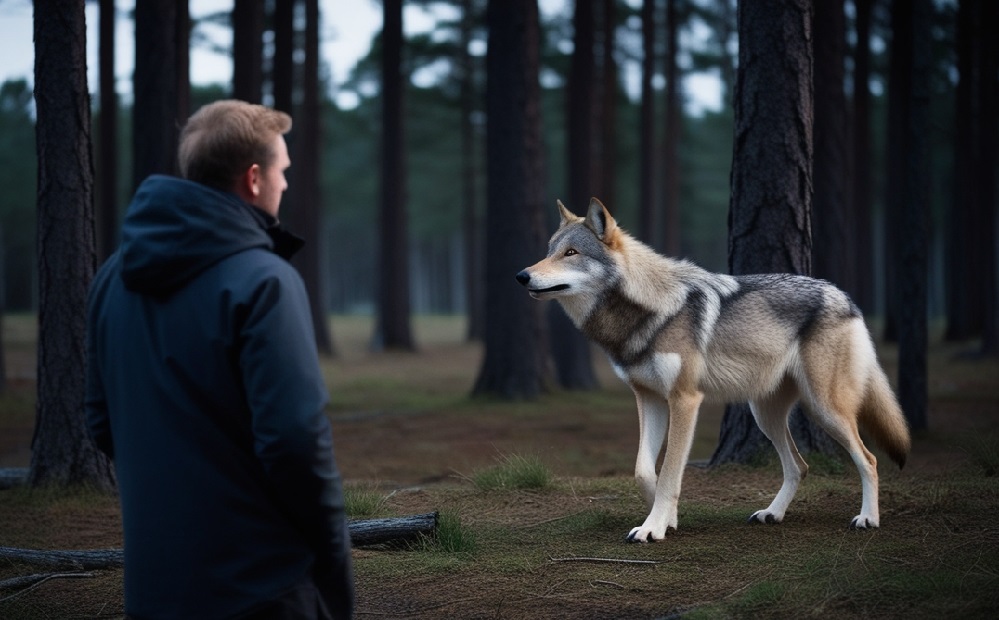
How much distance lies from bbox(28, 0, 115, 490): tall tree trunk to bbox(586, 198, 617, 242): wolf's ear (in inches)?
180

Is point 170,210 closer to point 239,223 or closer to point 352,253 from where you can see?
point 239,223

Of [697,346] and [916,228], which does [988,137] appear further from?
[697,346]

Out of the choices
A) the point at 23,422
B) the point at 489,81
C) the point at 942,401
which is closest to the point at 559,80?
the point at 489,81

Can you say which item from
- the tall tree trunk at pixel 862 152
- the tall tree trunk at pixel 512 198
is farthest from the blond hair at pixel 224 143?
the tall tree trunk at pixel 862 152

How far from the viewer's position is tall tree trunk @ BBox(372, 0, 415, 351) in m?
23.1

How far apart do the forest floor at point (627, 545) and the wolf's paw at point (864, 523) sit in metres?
0.08

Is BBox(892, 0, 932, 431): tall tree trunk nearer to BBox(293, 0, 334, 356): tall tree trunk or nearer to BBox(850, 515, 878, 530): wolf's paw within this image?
BBox(850, 515, 878, 530): wolf's paw

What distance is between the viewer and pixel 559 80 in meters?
33.7

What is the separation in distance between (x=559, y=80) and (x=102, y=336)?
32.1 meters

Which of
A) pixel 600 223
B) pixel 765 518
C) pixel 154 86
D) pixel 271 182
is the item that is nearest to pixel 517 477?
pixel 765 518

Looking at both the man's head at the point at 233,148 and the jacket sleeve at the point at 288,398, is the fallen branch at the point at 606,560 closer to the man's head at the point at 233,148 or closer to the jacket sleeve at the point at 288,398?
the jacket sleeve at the point at 288,398

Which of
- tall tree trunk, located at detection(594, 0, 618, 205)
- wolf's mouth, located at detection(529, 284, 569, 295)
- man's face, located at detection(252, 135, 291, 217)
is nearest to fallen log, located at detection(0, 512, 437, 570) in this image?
wolf's mouth, located at detection(529, 284, 569, 295)

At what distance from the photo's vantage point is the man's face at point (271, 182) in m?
2.88

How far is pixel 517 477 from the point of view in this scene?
7672 mm
